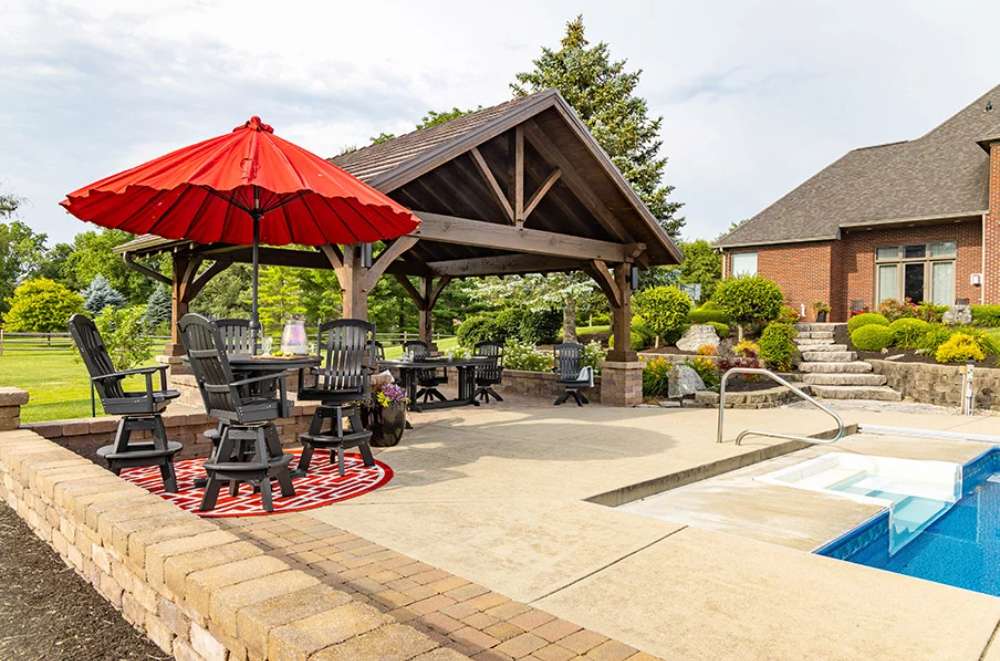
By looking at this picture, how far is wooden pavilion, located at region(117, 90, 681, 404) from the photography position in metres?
7.59

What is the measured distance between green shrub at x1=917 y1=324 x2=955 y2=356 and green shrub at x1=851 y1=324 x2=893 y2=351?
3.17ft

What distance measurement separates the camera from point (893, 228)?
19781 mm

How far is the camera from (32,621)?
2.99 metres

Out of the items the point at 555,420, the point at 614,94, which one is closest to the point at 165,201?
the point at 555,420

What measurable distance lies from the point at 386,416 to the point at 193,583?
14.9 ft

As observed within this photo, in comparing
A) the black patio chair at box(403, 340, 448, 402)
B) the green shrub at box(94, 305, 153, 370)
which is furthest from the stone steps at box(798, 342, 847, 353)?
the green shrub at box(94, 305, 153, 370)

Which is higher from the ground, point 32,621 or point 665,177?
point 665,177

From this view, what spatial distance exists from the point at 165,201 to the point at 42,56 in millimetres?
14113

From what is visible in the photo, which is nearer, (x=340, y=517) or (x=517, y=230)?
(x=340, y=517)

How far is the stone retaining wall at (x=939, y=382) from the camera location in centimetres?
1180

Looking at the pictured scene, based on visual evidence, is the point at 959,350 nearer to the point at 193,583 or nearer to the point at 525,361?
the point at 525,361

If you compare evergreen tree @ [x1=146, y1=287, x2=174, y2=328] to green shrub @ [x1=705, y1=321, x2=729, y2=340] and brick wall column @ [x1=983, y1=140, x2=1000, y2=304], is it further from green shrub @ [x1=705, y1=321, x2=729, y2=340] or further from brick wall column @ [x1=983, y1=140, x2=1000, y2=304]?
brick wall column @ [x1=983, y1=140, x2=1000, y2=304]

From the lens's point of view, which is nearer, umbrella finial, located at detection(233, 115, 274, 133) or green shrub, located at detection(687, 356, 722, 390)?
umbrella finial, located at detection(233, 115, 274, 133)

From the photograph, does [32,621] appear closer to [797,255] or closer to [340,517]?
[340,517]
